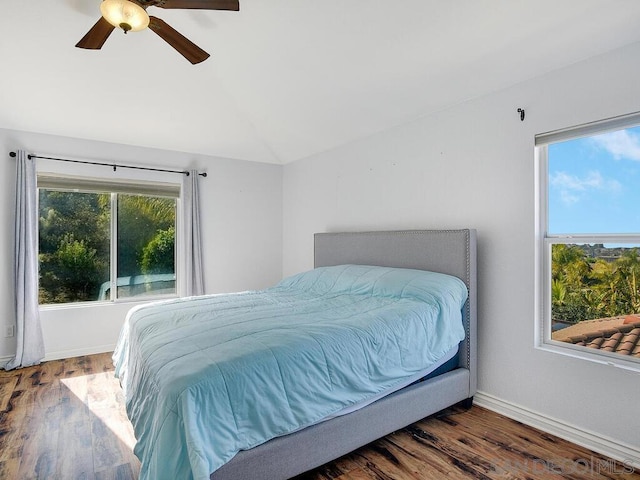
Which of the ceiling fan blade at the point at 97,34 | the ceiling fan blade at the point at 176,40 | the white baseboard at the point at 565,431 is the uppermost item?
the ceiling fan blade at the point at 97,34


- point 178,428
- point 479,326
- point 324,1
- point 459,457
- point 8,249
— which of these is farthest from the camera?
point 8,249

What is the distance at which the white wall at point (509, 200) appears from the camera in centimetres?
205

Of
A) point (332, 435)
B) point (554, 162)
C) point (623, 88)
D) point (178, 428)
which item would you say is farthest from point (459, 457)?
point (623, 88)

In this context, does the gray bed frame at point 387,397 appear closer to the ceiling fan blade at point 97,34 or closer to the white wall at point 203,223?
the white wall at point 203,223

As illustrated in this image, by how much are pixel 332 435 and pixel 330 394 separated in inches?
9.1

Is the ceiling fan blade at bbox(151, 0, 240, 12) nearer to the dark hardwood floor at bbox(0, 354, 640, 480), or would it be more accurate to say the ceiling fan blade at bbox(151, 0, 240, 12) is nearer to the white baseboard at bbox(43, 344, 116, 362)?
the dark hardwood floor at bbox(0, 354, 640, 480)

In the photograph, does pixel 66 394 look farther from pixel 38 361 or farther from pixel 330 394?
pixel 330 394

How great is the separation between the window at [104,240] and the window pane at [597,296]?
3.93m

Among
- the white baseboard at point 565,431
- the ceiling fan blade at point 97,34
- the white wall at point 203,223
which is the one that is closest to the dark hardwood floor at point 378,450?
the white baseboard at point 565,431

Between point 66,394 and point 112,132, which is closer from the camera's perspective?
point 66,394

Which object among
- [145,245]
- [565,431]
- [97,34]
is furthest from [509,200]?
[145,245]

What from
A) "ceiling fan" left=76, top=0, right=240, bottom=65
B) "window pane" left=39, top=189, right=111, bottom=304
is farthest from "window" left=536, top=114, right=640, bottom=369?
"window pane" left=39, top=189, right=111, bottom=304

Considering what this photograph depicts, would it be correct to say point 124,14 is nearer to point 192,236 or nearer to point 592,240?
point 192,236

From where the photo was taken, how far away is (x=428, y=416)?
241 cm
